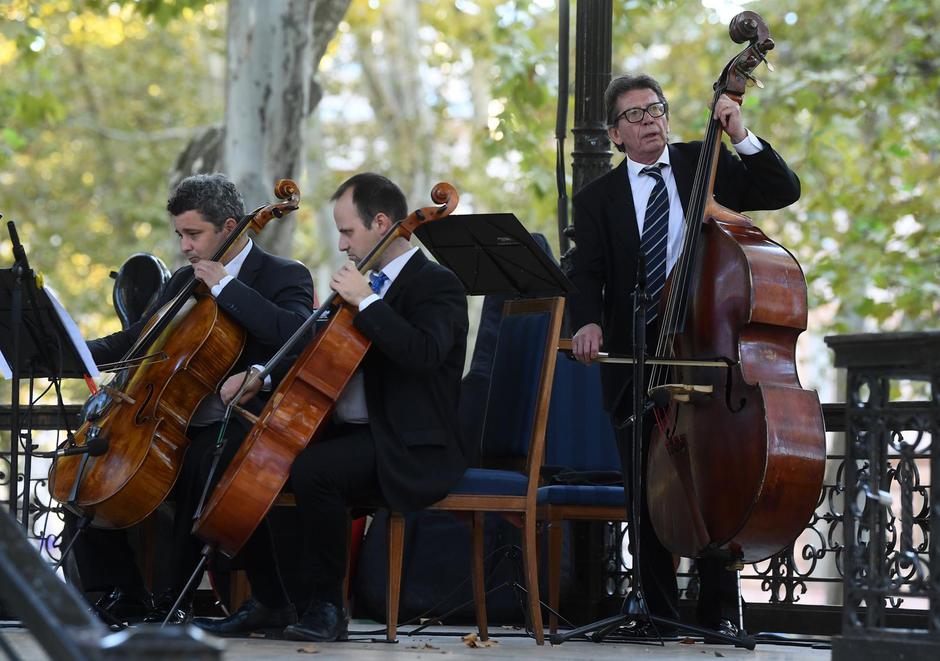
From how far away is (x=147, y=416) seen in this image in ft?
15.0

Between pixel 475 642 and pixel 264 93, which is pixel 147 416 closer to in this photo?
pixel 475 642

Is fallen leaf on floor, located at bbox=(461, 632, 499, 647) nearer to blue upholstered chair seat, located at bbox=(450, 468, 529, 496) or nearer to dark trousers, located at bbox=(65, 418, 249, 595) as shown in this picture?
blue upholstered chair seat, located at bbox=(450, 468, 529, 496)

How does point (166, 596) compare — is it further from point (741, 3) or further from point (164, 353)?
point (741, 3)

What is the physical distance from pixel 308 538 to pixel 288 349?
24.2 inches

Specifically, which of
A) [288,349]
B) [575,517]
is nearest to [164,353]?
[288,349]

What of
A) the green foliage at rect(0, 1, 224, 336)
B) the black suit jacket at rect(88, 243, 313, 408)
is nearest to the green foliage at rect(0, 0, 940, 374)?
the green foliage at rect(0, 1, 224, 336)

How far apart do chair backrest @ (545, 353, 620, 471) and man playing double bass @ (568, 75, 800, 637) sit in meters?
0.79

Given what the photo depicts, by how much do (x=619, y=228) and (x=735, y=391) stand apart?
0.93 m

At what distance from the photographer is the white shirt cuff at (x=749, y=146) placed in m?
4.68

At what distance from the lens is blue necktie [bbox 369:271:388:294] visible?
15.5ft

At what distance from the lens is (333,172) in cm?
1895

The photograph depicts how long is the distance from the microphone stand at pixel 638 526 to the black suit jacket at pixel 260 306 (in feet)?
4.00

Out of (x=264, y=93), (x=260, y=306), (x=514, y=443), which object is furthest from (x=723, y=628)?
(x=264, y=93)

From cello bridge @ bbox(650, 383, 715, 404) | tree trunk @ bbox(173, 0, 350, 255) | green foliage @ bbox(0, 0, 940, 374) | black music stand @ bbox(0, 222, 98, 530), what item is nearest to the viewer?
cello bridge @ bbox(650, 383, 715, 404)
